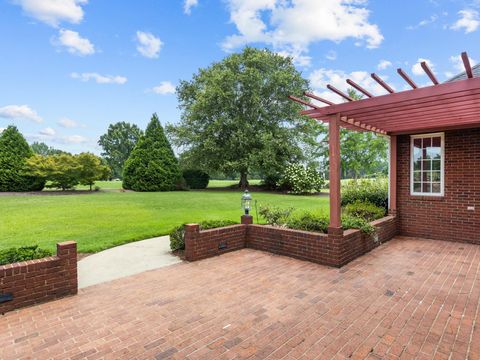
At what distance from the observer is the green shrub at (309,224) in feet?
17.0

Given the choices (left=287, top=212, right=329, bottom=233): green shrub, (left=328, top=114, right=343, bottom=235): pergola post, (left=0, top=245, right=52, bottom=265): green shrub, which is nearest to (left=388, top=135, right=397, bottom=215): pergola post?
(left=287, top=212, right=329, bottom=233): green shrub

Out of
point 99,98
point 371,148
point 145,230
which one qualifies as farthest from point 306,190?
point 99,98

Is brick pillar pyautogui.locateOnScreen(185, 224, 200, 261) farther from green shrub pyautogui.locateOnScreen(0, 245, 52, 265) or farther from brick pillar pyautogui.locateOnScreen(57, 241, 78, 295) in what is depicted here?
green shrub pyautogui.locateOnScreen(0, 245, 52, 265)

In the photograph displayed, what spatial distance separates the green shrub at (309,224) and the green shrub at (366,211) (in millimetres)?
1824

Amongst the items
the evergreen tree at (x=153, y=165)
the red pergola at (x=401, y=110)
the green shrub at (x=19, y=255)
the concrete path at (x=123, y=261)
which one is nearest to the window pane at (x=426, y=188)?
the red pergola at (x=401, y=110)

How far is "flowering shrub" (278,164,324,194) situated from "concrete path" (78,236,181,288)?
14.3 meters

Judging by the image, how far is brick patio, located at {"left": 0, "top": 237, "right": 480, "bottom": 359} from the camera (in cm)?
242

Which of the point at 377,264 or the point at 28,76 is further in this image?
the point at 28,76

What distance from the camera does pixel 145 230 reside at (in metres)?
7.35

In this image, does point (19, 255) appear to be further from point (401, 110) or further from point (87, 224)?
point (401, 110)

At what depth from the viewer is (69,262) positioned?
11.5 feet

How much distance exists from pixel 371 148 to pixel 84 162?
2092 centimetres

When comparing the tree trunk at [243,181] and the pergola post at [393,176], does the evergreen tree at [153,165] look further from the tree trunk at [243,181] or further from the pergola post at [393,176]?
the pergola post at [393,176]

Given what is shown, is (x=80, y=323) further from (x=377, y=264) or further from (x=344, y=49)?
(x=344, y=49)
